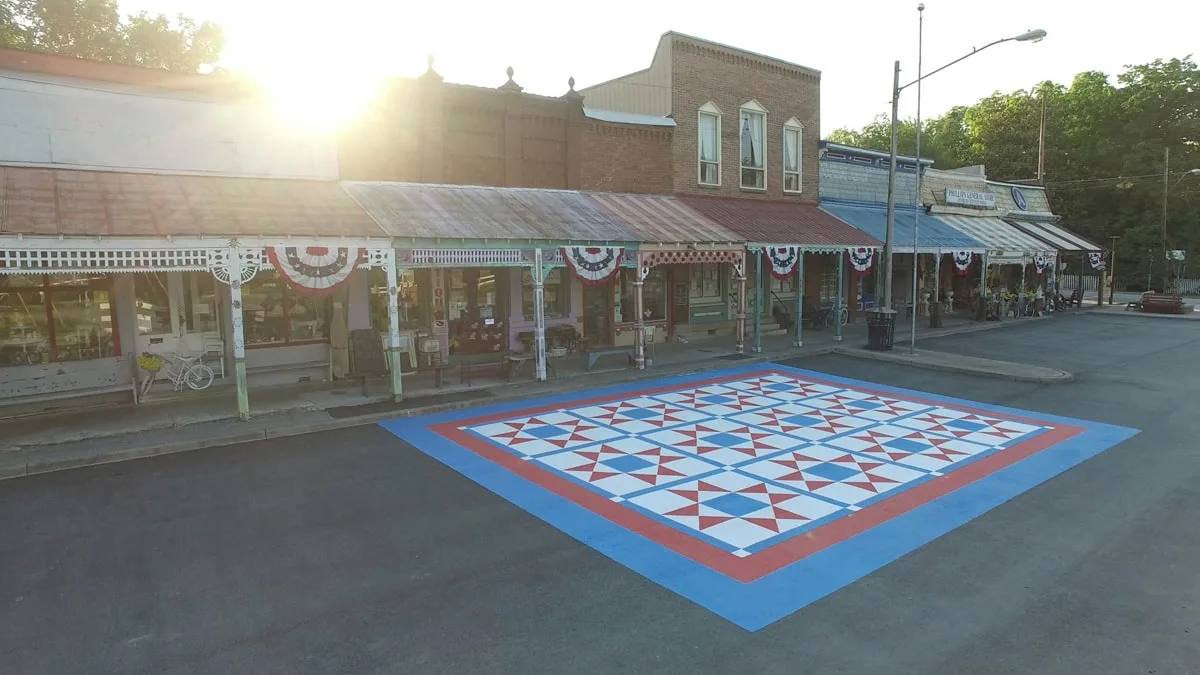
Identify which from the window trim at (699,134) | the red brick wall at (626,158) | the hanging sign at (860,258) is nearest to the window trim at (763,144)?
the window trim at (699,134)

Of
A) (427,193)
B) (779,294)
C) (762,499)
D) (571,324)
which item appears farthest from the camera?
(779,294)

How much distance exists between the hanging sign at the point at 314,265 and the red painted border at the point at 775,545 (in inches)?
122

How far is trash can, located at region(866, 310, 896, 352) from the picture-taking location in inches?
736

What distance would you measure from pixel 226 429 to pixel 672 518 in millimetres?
7420

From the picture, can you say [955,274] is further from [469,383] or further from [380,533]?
[380,533]

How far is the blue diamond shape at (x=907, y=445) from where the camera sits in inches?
384

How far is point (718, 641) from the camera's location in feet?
15.9

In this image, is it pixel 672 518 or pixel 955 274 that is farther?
pixel 955 274

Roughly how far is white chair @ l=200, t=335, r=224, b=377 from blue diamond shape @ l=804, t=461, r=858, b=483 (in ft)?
36.7

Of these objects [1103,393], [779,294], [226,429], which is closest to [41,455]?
[226,429]

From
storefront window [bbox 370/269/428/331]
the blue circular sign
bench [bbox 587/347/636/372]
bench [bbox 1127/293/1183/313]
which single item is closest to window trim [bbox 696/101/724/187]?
bench [bbox 587/347/636/372]

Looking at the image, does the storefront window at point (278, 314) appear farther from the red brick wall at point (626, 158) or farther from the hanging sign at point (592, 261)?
the red brick wall at point (626, 158)

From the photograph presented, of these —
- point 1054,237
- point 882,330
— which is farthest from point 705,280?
point 1054,237

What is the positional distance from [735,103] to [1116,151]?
142ft
